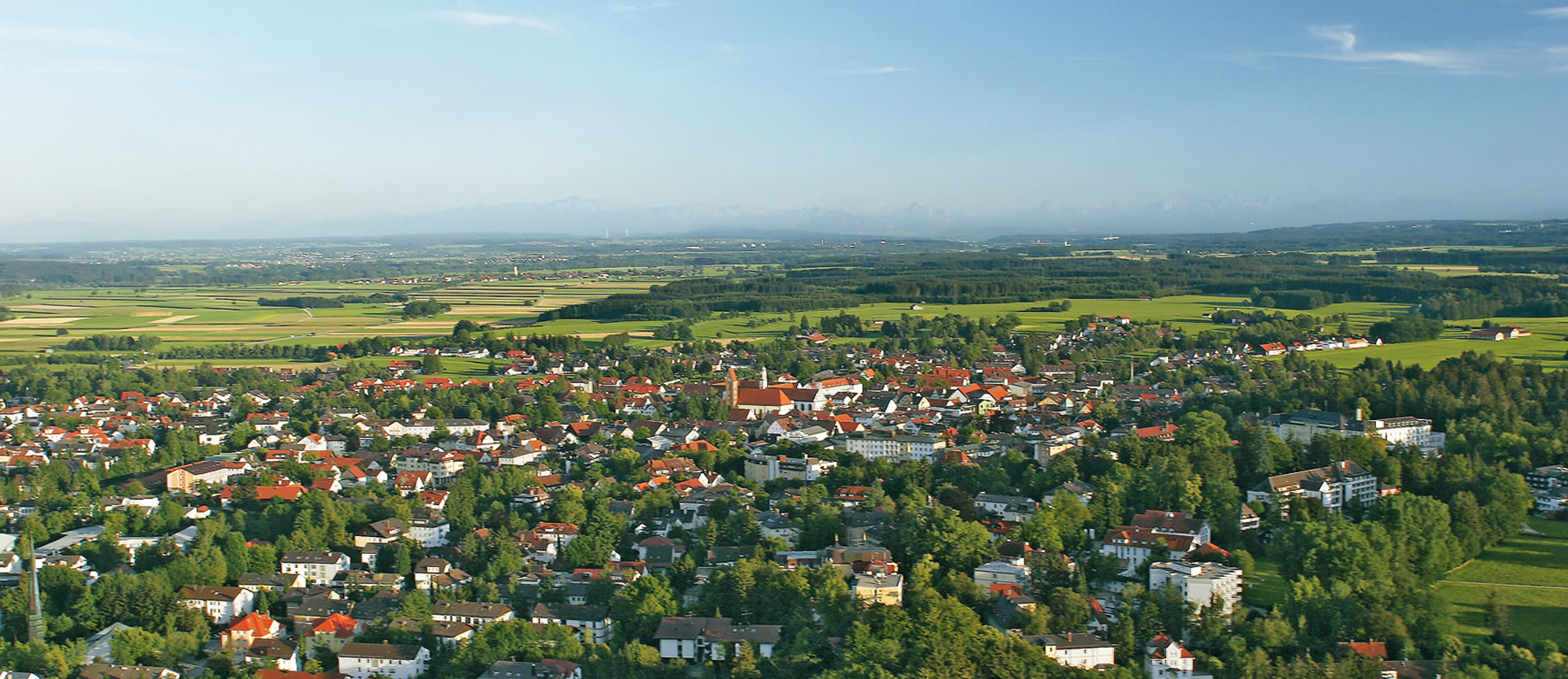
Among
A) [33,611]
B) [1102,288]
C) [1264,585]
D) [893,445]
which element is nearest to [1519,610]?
[1264,585]

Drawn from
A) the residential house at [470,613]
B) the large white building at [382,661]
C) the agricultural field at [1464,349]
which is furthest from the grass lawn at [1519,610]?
the agricultural field at [1464,349]

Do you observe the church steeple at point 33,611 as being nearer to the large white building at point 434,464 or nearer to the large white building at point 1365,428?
the large white building at point 434,464

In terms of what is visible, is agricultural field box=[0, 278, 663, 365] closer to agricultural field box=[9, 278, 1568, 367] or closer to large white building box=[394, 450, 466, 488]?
agricultural field box=[9, 278, 1568, 367]

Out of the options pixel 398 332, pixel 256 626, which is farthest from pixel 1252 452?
pixel 398 332

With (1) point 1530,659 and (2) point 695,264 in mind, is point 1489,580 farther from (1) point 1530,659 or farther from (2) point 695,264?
(2) point 695,264

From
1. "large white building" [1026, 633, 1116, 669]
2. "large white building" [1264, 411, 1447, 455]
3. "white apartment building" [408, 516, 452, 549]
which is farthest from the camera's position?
"large white building" [1264, 411, 1447, 455]

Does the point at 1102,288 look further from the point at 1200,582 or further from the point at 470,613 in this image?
the point at 470,613

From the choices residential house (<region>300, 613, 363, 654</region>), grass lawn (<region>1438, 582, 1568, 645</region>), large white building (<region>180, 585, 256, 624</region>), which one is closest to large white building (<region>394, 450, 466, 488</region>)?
large white building (<region>180, 585, 256, 624</region>)
